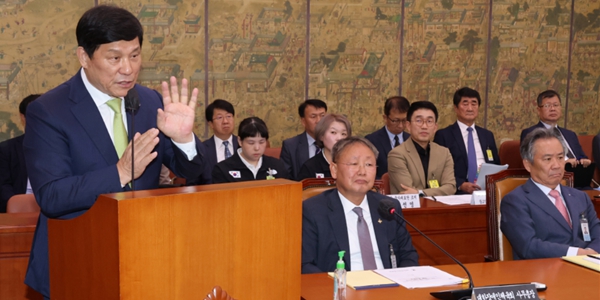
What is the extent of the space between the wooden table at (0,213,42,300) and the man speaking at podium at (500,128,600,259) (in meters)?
2.50

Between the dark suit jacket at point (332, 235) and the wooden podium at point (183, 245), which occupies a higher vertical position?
the wooden podium at point (183, 245)

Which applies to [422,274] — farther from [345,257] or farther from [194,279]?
[194,279]

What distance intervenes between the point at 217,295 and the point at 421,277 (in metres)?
1.26

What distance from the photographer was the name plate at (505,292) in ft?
6.38

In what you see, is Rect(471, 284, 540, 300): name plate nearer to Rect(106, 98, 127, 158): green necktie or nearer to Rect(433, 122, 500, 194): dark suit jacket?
Rect(106, 98, 127, 158): green necktie

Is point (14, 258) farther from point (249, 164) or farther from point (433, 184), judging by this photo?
point (433, 184)

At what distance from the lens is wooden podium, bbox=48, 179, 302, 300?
4.41ft

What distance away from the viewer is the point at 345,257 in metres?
2.90

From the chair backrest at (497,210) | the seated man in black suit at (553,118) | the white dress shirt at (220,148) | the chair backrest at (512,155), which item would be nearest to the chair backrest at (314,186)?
the chair backrest at (497,210)

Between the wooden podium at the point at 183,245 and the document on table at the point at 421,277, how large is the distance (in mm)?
934

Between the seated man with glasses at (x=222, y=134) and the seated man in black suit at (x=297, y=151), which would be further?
the seated man with glasses at (x=222, y=134)

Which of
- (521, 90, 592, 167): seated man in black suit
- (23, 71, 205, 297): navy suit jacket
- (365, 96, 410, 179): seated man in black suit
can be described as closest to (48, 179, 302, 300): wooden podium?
(23, 71, 205, 297): navy suit jacket

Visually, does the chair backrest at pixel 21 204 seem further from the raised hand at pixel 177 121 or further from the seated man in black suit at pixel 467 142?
the seated man in black suit at pixel 467 142

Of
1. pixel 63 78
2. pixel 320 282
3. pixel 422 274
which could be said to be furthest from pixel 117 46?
pixel 63 78
